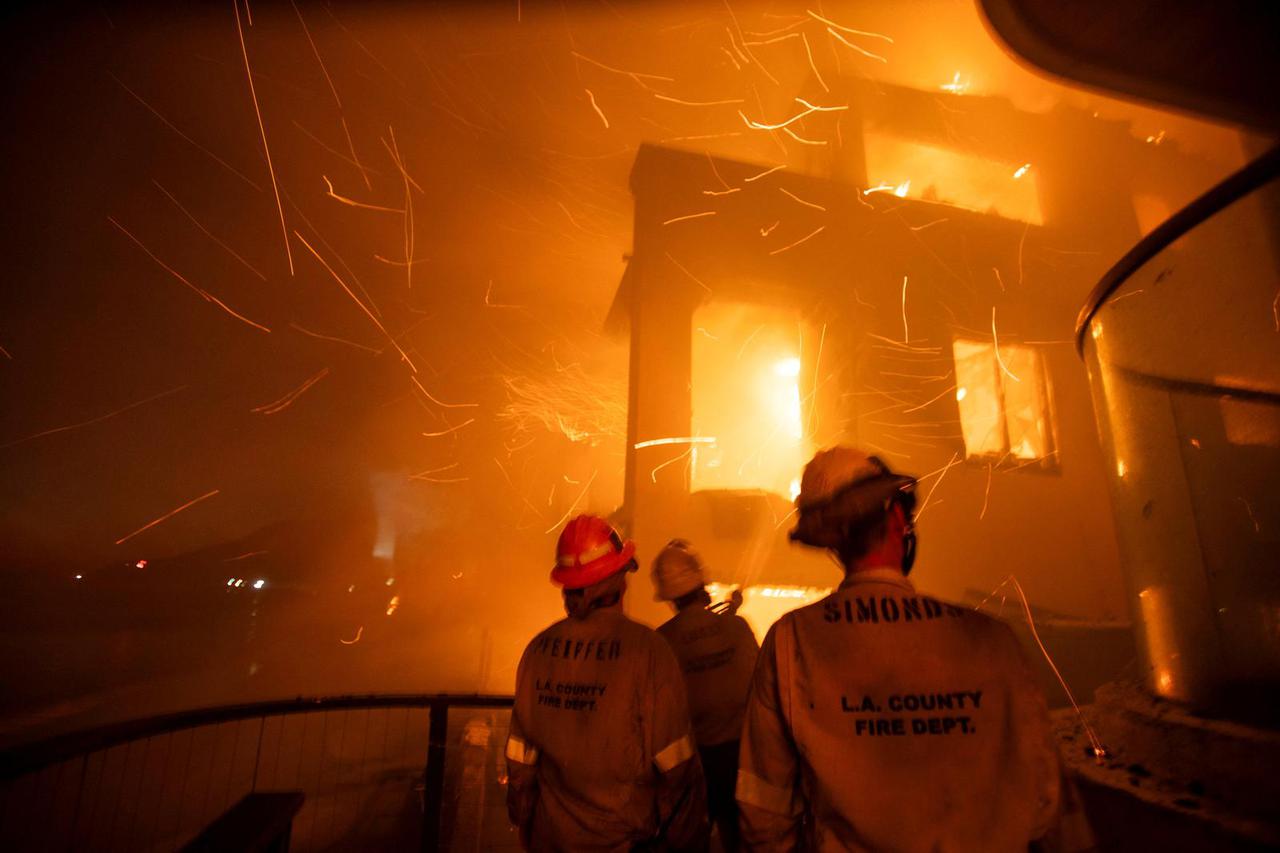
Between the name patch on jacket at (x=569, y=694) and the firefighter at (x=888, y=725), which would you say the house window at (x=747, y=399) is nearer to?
the name patch on jacket at (x=569, y=694)

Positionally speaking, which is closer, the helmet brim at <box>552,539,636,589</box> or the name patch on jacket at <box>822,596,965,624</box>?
the name patch on jacket at <box>822,596,965,624</box>

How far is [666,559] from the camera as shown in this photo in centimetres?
400

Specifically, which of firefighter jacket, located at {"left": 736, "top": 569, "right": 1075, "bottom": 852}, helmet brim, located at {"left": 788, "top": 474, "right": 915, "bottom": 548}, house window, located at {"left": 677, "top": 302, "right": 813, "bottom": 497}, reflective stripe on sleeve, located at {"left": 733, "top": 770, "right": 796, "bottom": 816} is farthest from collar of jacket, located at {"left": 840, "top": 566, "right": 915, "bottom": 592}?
house window, located at {"left": 677, "top": 302, "right": 813, "bottom": 497}

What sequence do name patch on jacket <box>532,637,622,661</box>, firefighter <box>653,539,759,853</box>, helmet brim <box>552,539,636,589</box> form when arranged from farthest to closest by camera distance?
1. firefighter <box>653,539,759,853</box>
2. helmet brim <box>552,539,636,589</box>
3. name patch on jacket <box>532,637,622,661</box>

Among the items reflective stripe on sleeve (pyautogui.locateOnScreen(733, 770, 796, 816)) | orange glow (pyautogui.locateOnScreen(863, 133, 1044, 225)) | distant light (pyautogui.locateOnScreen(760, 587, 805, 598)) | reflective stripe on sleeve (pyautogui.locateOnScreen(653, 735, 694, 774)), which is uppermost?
orange glow (pyautogui.locateOnScreen(863, 133, 1044, 225))

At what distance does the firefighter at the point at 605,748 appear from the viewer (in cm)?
221

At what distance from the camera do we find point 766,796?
61.4 inches

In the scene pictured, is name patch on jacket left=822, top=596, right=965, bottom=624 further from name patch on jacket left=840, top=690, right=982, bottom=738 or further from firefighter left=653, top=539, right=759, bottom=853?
firefighter left=653, top=539, right=759, bottom=853

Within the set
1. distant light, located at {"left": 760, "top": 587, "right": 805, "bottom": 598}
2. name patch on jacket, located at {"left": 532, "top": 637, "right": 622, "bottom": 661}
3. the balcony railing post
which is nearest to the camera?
name patch on jacket, located at {"left": 532, "top": 637, "right": 622, "bottom": 661}

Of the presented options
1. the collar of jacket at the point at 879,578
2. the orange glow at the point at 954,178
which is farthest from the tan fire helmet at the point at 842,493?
the orange glow at the point at 954,178

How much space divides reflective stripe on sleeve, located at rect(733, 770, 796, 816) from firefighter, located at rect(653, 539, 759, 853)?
1.66 meters

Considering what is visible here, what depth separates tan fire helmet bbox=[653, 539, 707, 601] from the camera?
3.90 metres

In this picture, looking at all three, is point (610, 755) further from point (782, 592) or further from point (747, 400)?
point (747, 400)

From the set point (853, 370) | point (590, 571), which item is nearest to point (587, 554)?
point (590, 571)
